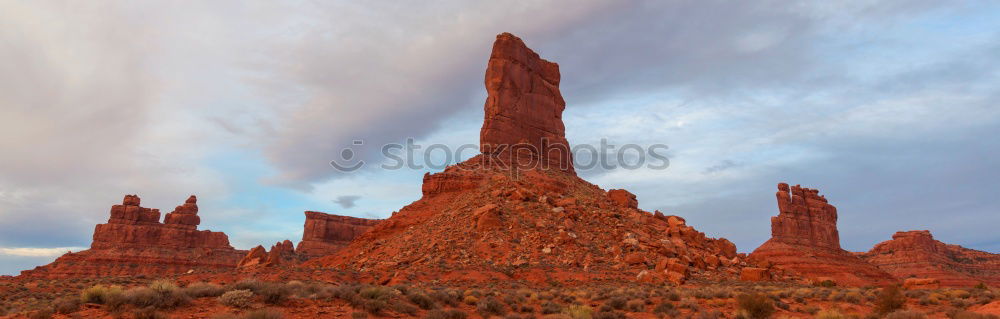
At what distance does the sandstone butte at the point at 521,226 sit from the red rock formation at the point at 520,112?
0.13m

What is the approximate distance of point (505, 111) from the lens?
191 feet

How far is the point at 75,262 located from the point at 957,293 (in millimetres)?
111526

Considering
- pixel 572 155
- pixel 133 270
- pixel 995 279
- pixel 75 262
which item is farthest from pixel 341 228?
pixel 995 279

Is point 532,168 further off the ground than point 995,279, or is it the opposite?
point 532,168

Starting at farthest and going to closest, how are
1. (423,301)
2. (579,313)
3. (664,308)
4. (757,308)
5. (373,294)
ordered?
(664,308) → (757,308) → (423,301) → (373,294) → (579,313)

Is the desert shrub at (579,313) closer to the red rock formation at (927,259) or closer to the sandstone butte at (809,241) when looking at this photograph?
the sandstone butte at (809,241)

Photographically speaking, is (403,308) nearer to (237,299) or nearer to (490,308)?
(490,308)

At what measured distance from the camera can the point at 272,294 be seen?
47.3 ft

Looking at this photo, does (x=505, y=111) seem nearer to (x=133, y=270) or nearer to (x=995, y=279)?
(x=133, y=270)

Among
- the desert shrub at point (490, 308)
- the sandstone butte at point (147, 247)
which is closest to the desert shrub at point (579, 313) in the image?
the desert shrub at point (490, 308)

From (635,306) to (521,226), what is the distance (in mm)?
21264

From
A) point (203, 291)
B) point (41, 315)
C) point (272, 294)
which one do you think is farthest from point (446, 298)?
point (41, 315)

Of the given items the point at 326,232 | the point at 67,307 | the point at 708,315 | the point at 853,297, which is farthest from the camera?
the point at 326,232

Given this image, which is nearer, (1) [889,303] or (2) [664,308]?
(1) [889,303]
